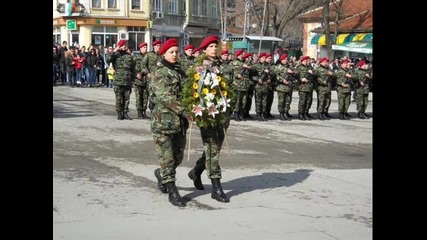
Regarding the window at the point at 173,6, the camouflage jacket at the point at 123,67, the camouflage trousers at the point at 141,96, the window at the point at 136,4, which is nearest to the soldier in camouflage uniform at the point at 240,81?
the camouflage trousers at the point at 141,96

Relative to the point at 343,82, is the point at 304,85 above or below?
below

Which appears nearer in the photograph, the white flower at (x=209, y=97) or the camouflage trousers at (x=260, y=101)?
the white flower at (x=209, y=97)

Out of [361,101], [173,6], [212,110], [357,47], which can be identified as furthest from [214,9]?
[212,110]

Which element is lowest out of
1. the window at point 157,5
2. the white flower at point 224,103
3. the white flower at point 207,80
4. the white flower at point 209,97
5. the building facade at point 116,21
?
the white flower at point 224,103

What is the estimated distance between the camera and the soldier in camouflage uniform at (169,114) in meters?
8.34

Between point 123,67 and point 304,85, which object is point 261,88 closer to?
point 304,85

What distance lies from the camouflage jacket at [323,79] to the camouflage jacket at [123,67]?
6.32 meters

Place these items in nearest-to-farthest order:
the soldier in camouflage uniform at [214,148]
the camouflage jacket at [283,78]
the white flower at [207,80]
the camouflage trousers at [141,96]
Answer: the white flower at [207,80] → the soldier in camouflage uniform at [214,148] → the camouflage trousers at [141,96] → the camouflage jacket at [283,78]

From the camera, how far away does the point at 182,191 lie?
909 cm

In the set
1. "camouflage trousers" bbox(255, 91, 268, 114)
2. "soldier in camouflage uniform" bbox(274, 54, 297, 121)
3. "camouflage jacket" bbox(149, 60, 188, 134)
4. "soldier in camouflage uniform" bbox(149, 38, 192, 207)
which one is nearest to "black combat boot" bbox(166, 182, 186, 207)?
"soldier in camouflage uniform" bbox(149, 38, 192, 207)

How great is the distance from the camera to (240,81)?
18.9 meters

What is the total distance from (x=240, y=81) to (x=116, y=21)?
→ 3799cm

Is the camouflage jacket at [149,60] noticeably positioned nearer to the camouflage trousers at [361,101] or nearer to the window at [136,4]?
the camouflage trousers at [361,101]
